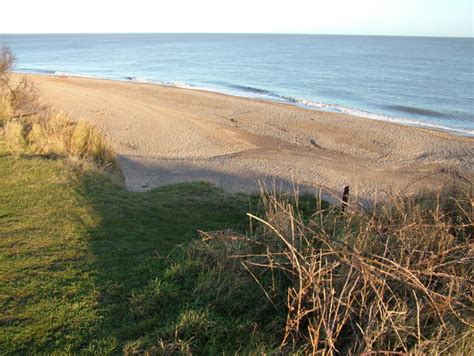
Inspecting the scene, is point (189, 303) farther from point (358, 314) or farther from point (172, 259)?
point (358, 314)

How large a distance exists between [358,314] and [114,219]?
4151mm

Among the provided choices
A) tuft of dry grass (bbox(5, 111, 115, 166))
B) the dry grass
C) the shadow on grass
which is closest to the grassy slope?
the shadow on grass

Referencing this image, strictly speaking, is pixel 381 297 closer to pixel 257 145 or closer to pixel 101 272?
pixel 101 272

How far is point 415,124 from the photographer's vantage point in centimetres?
2652

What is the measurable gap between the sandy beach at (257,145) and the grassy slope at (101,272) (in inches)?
180

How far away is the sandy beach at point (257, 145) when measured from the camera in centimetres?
1514

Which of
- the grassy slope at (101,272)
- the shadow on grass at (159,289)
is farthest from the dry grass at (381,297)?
the grassy slope at (101,272)

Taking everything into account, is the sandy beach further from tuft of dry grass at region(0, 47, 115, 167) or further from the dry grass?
the dry grass

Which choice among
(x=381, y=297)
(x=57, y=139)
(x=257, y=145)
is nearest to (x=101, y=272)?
(x=381, y=297)

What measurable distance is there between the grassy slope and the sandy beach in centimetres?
457

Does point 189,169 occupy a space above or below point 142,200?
below

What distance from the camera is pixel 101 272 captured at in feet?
17.0

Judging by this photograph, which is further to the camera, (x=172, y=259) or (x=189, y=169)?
(x=189, y=169)

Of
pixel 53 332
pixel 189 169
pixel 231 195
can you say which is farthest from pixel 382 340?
pixel 189 169
